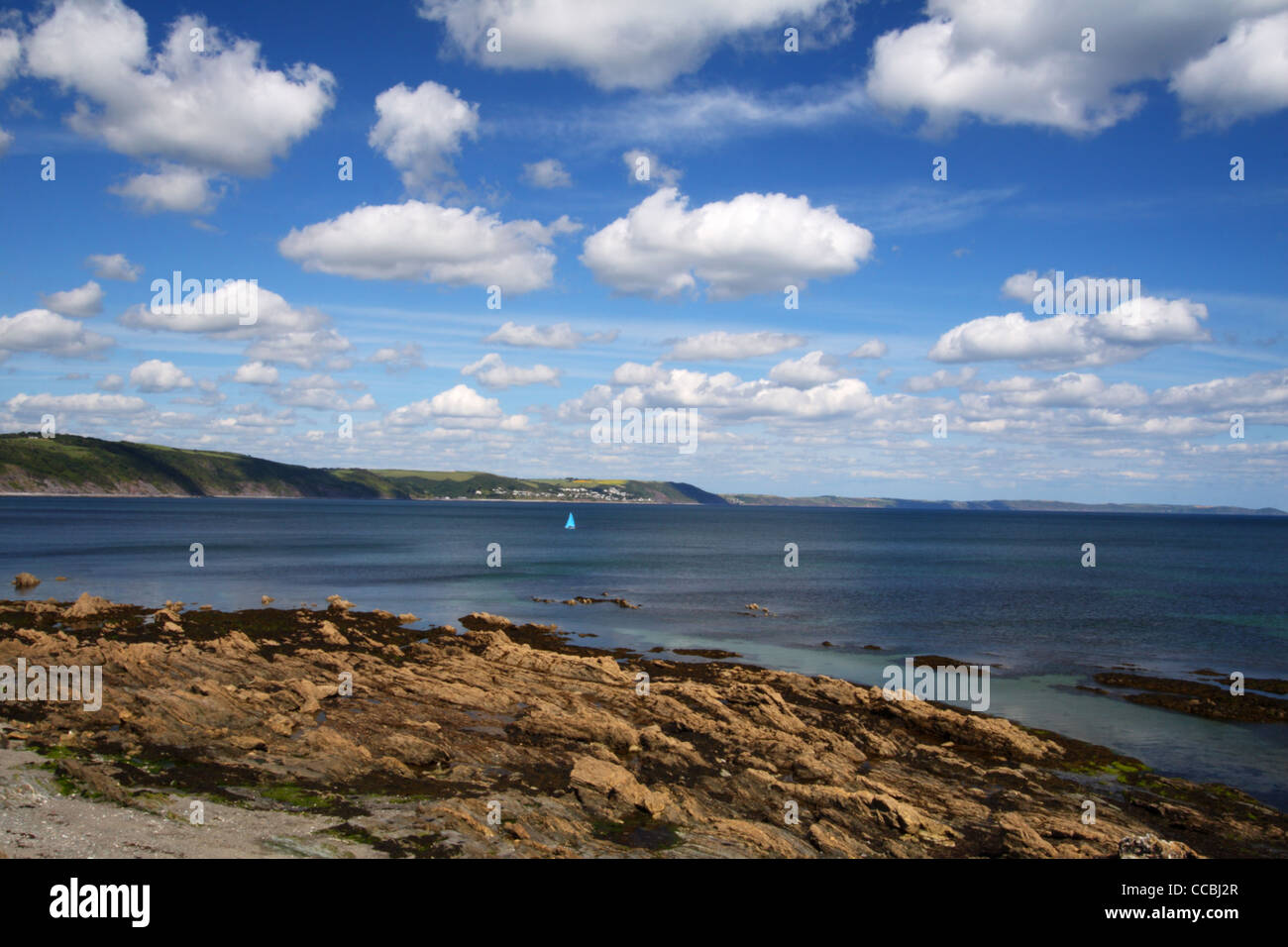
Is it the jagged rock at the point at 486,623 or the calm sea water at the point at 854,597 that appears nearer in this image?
the calm sea water at the point at 854,597

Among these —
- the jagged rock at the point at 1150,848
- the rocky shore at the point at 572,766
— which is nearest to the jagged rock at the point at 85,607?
the rocky shore at the point at 572,766

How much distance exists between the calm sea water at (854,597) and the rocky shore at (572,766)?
21.8 feet

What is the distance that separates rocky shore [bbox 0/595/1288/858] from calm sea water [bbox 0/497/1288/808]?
6633 millimetres

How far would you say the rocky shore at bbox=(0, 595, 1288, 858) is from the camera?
20266mm

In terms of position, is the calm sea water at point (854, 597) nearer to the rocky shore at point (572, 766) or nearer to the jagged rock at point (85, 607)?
the rocky shore at point (572, 766)

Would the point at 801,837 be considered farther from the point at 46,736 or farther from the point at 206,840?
the point at 46,736

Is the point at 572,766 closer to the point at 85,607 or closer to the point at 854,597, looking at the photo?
the point at 85,607

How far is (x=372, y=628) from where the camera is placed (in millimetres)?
51125

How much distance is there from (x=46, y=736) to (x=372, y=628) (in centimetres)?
2545

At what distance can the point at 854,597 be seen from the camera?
75812 millimetres

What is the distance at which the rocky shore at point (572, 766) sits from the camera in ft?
66.5

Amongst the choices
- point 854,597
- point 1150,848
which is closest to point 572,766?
point 1150,848
